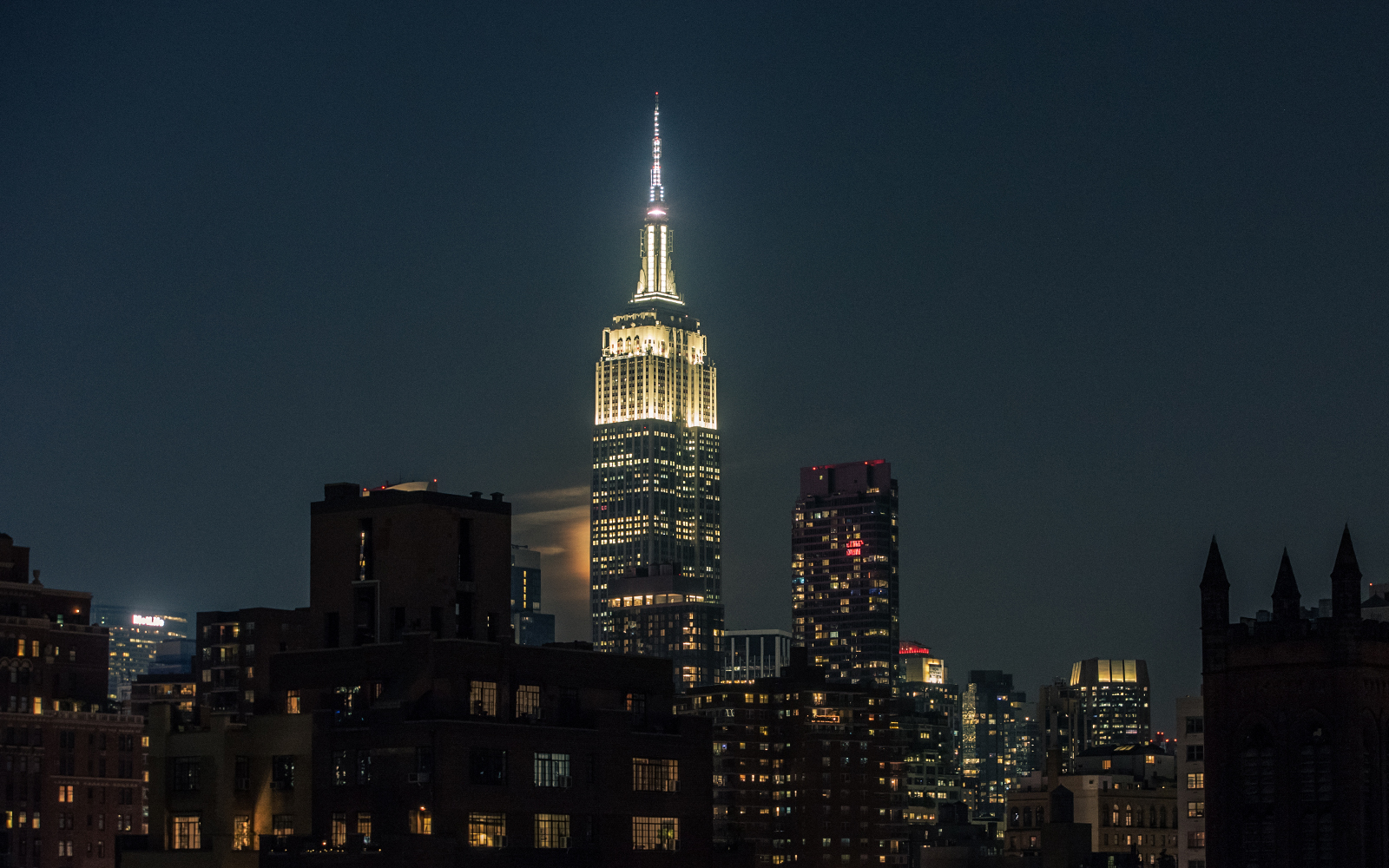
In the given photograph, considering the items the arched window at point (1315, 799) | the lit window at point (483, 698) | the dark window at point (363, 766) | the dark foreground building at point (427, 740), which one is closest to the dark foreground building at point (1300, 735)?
the arched window at point (1315, 799)

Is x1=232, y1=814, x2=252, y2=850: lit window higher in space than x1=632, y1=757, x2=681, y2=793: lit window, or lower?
lower

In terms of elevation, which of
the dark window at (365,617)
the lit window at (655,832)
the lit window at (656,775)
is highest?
the dark window at (365,617)

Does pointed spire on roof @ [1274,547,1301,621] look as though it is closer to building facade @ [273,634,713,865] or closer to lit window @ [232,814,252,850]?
building facade @ [273,634,713,865]

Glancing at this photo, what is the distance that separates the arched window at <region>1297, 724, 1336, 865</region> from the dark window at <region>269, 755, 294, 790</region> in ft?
264

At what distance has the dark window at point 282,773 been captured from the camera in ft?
568

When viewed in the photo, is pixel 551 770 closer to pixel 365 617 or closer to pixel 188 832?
pixel 365 617

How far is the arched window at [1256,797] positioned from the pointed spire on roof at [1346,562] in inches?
570

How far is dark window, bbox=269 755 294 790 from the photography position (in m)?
173

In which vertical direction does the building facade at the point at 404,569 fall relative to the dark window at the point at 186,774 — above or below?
above

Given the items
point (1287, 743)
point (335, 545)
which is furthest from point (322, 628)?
point (1287, 743)

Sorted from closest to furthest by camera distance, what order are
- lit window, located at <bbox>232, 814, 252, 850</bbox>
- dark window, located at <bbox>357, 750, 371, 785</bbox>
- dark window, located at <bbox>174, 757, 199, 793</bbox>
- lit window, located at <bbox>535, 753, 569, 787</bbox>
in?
dark window, located at <bbox>357, 750, 371, 785</bbox>, lit window, located at <bbox>232, 814, 252, 850</bbox>, lit window, located at <bbox>535, 753, 569, 787</bbox>, dark window, located at <bbox>174, 757, 199, 793</bbox>

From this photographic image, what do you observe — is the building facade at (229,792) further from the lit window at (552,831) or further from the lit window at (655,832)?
the lit window at (655,832)

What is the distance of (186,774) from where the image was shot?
175250 mm

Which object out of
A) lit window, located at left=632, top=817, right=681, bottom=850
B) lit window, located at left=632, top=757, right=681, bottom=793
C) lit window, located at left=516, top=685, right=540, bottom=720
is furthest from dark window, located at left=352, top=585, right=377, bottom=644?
lit window, located at left=632, top=817, right=681, bottom=850
